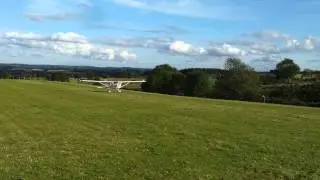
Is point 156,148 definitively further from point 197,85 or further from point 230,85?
point 197,85

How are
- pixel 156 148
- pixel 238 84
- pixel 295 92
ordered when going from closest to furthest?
pixel 156 148
pixel 295 92
pixel 238 84

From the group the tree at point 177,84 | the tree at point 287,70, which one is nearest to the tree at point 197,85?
the tree at point 177,84

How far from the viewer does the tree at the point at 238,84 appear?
422 ft

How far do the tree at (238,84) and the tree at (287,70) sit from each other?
89.9 feet

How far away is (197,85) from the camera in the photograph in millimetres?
136625

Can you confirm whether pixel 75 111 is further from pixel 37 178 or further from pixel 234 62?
pixel 234 62

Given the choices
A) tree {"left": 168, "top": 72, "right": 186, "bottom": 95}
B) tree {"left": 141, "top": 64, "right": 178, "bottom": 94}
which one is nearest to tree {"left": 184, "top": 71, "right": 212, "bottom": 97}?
tree {"left": 168, "top": 72, "right": 186, "bottom": 95}

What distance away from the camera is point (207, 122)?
29.0 meters

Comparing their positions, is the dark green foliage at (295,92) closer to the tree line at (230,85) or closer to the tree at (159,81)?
the tree line at (230,85)

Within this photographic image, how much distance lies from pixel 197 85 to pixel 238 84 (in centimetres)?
1056

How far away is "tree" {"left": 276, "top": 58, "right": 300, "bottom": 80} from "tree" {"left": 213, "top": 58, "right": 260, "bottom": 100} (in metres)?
27.4

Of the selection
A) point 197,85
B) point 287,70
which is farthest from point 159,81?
point 287,70

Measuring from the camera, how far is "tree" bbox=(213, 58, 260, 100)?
128625 mm

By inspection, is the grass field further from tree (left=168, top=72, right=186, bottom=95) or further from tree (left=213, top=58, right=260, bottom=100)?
tree (left=168, top=72, right=186, bottom=95)
